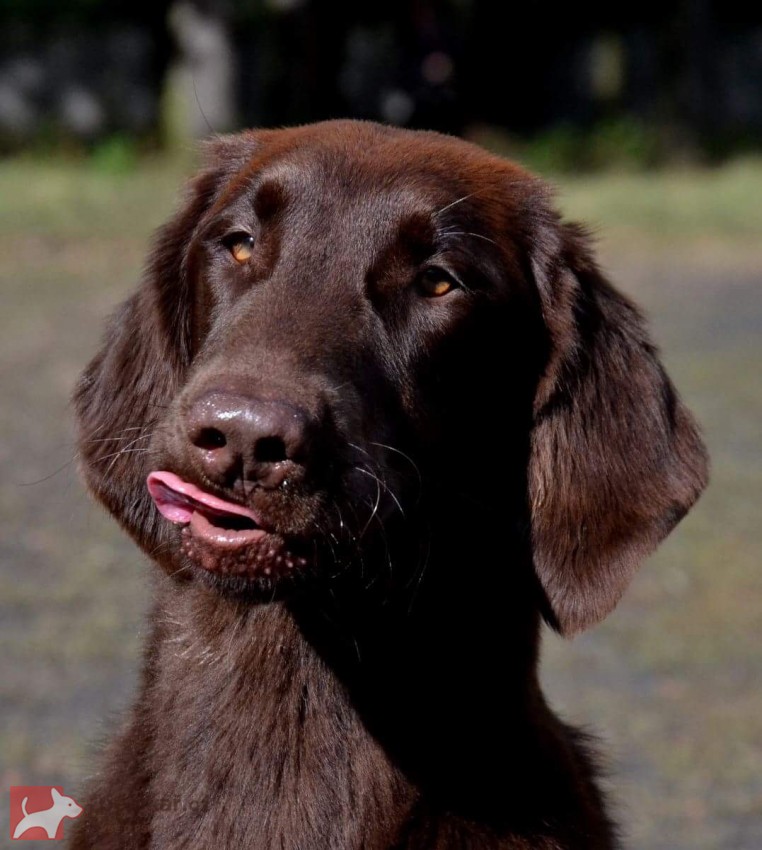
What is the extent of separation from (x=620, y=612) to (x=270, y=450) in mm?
5003

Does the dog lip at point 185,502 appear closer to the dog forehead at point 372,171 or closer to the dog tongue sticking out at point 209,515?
the dog tongue sticking out at point 209,515

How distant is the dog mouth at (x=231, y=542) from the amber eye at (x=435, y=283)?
2.44 ft

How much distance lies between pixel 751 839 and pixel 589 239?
8.84 feet

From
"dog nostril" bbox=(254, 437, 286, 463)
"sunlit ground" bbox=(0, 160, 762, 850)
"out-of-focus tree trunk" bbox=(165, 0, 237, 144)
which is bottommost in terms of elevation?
"out-of-focus tree trunk" bbox=(165, 0, 237, 144)

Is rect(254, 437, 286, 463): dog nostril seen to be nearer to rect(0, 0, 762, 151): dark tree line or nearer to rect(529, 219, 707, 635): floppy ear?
rect(529, 219, 707, 635): floppy ear

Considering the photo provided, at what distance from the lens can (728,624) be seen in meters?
7.03

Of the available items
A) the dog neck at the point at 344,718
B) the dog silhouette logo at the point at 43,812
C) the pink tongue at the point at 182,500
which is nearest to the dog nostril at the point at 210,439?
the pink tongue at the point at 182,500

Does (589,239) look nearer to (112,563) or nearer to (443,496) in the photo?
(443,496)

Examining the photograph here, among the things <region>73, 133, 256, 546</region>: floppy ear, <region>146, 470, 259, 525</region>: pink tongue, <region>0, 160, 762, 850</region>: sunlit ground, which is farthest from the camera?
<region>0, 160, 762, 850</region>: sunlit ground

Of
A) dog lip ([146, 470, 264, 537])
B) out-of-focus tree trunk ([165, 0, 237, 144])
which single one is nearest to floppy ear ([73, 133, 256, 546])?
dog lip ([146, 470, 264, 537])

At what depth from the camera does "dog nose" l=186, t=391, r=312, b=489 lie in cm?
Answer: 256

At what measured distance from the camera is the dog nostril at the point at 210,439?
2.61 metres

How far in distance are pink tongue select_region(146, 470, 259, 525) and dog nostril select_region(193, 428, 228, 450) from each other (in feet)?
0.39

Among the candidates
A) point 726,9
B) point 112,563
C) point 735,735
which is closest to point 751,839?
point 735,735
